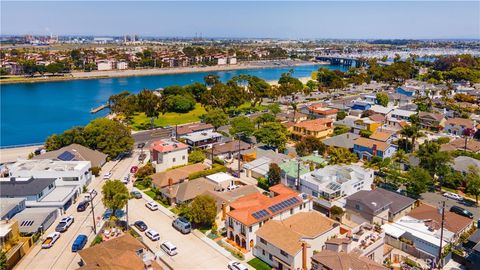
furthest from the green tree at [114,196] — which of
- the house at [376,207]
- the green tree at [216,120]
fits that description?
the green tree at [216,120]

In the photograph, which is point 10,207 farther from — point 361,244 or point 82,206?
point 361,244

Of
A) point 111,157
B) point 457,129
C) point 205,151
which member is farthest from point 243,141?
point 457,129

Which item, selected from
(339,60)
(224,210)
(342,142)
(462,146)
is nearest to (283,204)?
(224,210)

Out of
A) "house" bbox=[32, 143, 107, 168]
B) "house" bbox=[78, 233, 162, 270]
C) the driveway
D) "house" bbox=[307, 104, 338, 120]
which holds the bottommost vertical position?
the driveway

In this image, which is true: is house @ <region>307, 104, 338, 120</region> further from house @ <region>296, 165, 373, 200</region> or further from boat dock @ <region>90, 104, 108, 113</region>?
boat dock @ <region>90, 104, 108, 113</region>

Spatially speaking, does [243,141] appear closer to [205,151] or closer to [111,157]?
[205,151]

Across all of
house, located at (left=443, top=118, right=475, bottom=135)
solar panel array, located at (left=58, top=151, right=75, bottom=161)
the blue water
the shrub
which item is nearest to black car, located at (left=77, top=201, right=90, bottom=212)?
solar panel array, located at (left=58, top=151, right=75, bottom=161)

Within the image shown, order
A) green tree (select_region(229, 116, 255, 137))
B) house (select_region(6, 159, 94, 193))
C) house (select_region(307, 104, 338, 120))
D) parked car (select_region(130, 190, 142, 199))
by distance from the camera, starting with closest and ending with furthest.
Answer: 1. parked car (select_region(130, 190, 142, 199))
2. house (select_region(6, 159, 94, 193))
3. green tree (select_region(229, 116, 255, 137))
4. house (select_region(307, 104, 338, 120))
